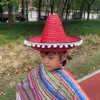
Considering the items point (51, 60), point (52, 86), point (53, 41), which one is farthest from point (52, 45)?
point (52, 86)

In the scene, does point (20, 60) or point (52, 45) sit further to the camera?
point (20, 60)

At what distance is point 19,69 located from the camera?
7828 millimetres

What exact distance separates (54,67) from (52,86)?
0.17 m

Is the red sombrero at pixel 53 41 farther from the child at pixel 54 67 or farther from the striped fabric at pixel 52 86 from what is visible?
the striped fabric at pixel 52 86

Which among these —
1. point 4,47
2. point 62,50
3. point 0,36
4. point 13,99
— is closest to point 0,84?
point 13,99

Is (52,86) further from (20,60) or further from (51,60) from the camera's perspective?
(20,60)

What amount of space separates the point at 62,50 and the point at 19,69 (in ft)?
17.6

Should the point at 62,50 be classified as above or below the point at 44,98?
above

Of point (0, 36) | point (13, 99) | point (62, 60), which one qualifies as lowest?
point (13, 99)

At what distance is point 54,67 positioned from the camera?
2572 millimetres

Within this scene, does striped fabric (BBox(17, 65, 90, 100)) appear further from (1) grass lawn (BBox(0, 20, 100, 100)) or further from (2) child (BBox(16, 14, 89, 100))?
(1) grass lawn (BBox(0, 20, 100, 100))

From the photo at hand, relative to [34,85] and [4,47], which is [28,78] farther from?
[4,47]

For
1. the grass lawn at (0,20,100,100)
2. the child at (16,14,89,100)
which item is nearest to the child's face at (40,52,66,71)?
the child at (16,14,89,100)

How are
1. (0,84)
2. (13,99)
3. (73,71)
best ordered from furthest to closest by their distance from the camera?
(73,71)
(0,84)
(13,99)
